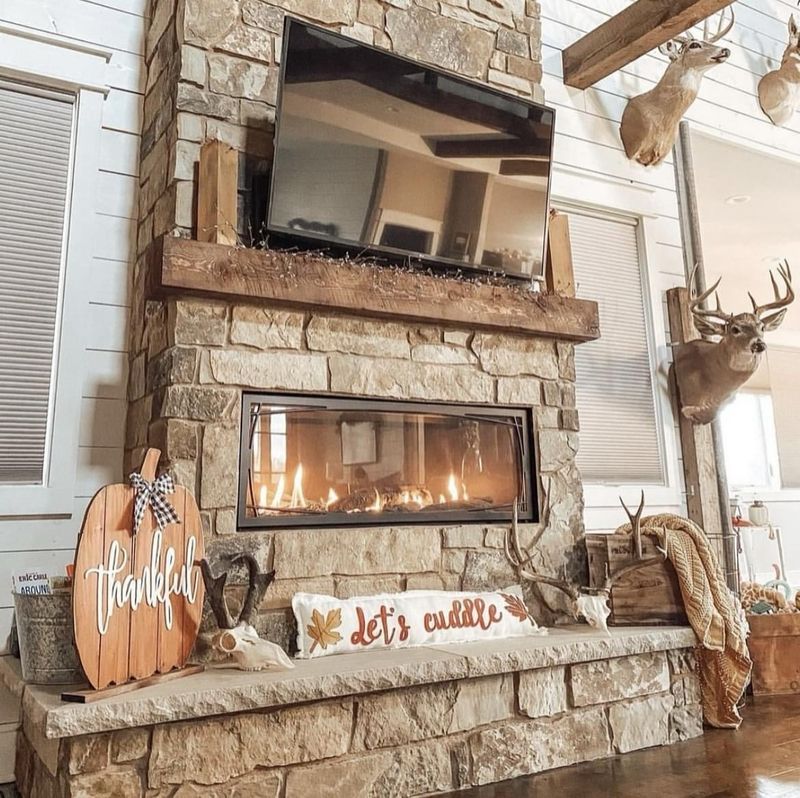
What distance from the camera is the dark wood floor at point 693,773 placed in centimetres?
196

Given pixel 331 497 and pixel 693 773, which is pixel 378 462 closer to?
pixel 331 497

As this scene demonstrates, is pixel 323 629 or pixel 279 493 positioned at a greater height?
pixel 279 493

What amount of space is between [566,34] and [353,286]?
2.28m

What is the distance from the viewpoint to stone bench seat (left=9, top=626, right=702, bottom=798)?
5.52 feet

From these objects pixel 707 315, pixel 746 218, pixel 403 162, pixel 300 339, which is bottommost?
pixel 300 339

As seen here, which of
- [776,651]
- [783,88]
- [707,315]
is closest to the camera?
[776,651]

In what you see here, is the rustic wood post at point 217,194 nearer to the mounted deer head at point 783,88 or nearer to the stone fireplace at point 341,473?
the stone fireplace at point 341,473

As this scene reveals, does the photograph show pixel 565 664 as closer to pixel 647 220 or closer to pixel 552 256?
pixel 552 256

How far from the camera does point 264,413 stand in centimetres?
239

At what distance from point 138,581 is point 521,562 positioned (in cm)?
131

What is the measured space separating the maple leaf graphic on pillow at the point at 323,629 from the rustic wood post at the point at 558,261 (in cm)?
156

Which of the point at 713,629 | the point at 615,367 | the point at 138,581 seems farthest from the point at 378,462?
the point at 615,367

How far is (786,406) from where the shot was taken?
6.07 meters

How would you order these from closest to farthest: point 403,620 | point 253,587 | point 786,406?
point 253,587, point 403,620, point 786,406
